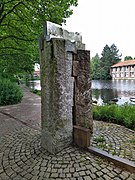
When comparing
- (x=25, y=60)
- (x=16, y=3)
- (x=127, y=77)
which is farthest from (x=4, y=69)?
(x=127, y=77)

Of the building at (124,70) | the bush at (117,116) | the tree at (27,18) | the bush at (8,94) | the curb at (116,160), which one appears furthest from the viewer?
the building at (124,70)

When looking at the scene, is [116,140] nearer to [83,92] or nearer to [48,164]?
[83,92]

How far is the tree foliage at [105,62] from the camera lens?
6556 cm

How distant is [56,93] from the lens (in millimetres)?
3191

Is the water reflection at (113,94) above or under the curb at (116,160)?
under

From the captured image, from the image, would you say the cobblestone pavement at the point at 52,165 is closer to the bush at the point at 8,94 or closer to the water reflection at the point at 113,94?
the bush at the point at 8,94

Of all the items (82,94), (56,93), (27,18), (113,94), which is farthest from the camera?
(113,94)

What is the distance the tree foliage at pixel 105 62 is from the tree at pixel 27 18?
57.2 m

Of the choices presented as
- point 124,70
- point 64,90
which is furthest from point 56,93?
point 124,70

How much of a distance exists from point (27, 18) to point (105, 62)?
65.1m

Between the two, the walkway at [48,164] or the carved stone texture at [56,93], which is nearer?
the walkway at [48,164]

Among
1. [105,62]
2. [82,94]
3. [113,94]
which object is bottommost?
[113,94]

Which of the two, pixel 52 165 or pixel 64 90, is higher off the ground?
pixel 64 90

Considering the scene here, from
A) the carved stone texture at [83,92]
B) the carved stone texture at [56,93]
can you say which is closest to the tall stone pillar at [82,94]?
the carved stone texture at [83,92]
